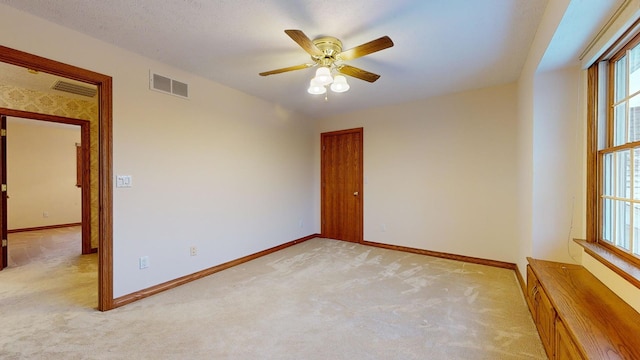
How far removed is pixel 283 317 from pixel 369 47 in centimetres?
220

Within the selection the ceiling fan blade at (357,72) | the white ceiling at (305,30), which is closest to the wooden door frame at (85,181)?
the white ceiling at (305,30)

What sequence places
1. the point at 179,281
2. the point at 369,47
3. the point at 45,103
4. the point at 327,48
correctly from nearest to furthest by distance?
the point at 369,47 < the point at 327,48 < the point at 179,281 < the point at 45,103

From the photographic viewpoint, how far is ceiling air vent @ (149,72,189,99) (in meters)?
2.69

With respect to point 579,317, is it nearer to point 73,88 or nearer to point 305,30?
point 305,30

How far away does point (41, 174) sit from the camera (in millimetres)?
6031

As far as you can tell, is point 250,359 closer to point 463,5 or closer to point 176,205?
point 176,205

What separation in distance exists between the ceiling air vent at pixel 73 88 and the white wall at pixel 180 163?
1392 mm

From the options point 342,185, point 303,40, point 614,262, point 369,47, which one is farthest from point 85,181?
point 614,262

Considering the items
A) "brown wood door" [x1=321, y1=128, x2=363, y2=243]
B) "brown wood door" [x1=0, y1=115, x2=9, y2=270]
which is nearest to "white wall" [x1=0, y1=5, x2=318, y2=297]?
"brown wood door" [x1=321, y1=128, x2=363, y2=243]

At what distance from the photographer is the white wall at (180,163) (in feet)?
7.71

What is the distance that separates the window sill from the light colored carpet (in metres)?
0.70

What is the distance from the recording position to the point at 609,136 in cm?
184

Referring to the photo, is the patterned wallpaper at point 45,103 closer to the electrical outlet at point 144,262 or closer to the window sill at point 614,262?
the electrical outlet at point 144,262

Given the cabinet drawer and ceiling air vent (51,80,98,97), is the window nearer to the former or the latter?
the cabinet drawer
